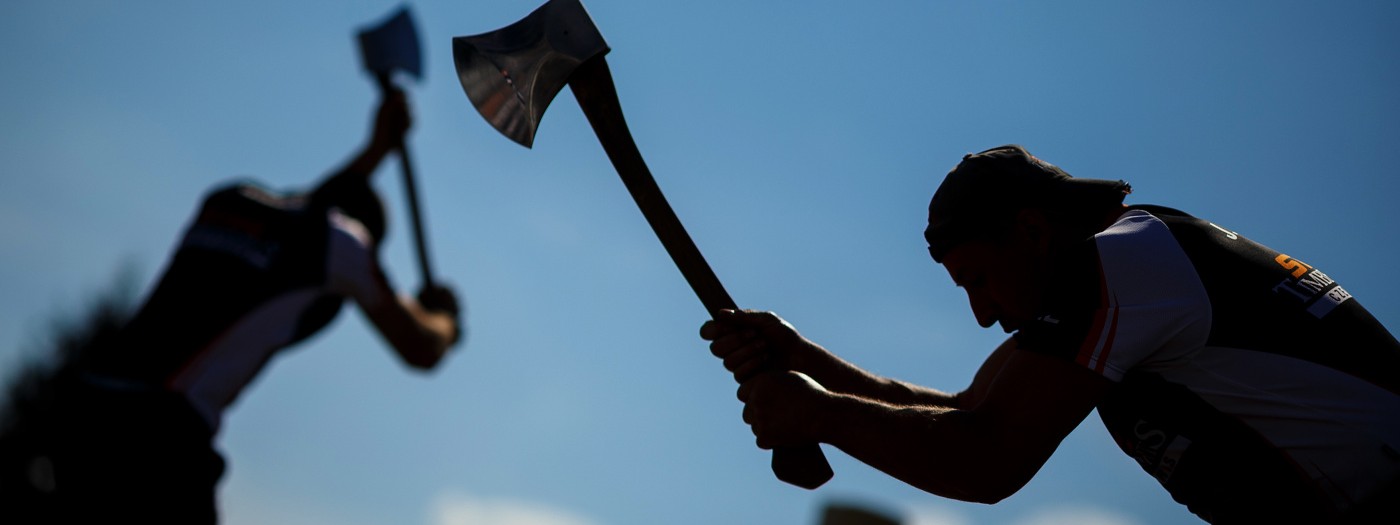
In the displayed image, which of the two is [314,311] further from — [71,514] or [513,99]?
[513,99]

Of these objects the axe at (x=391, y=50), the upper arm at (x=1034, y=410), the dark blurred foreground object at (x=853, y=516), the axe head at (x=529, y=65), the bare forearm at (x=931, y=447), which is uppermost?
the axe head at (x=529, y=65)

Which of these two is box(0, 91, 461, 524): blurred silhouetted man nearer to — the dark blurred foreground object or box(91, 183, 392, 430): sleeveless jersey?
box(91, 183, 392, 430): sleeveless jersey

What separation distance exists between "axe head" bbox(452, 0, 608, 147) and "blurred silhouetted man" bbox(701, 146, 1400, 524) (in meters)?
1.32

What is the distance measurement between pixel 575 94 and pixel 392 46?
3.61ft

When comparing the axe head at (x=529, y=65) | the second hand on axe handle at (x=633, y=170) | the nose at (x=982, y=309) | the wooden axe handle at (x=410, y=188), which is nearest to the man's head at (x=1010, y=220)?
the nose at (x=982, y=309)

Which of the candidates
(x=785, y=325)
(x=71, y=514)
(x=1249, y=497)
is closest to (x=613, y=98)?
(x=785, y=325)

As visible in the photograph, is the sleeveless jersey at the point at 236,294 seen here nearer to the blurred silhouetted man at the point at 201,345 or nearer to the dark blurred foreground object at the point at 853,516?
the blurred silhouetted man at the point at 201,345

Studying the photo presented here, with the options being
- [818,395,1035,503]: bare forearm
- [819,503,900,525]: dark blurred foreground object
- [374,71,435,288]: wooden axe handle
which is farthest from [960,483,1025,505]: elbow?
[374,71,435,288]: wooden axe handle

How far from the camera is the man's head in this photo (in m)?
3.62

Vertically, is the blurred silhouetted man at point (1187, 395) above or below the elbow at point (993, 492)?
above

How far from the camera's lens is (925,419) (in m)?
3.22

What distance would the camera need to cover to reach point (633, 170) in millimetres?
3711

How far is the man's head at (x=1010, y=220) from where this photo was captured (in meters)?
3.62

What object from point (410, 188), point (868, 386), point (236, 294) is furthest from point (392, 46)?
point (868, 386)
